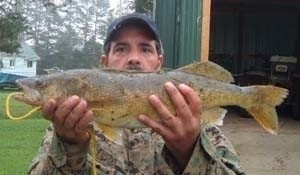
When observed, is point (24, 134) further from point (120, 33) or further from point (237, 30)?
point (120, 33)

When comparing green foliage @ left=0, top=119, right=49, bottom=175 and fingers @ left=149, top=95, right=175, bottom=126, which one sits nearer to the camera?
fingers @ left=149, top=95, right=175, bottom=126

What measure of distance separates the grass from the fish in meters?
4.79

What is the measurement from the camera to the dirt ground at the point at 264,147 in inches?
423

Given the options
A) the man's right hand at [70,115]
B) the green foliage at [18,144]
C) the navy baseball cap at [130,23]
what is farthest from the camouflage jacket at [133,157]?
the green foliage at [18,144]

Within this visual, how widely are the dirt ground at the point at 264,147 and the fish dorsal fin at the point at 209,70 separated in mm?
7231

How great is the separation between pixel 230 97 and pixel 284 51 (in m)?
23.3

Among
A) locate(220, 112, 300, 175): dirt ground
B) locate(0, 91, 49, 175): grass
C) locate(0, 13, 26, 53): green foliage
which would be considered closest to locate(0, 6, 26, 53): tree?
locate(0, 13, 26, 53): green foliage

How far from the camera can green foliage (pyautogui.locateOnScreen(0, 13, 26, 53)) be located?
36750 mm

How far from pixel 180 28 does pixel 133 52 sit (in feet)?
26.8

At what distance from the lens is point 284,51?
85.0 ft

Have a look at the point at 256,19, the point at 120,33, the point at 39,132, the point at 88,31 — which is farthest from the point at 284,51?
the point at 88,31

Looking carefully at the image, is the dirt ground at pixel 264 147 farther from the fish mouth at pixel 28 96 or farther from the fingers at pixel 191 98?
the fish mouth at pixel 28 96

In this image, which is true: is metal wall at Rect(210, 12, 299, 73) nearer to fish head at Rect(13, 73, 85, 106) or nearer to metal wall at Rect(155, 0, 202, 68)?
metal wall at Rect(155, 0, 202, 68)

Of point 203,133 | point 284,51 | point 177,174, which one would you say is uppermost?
point 284,51
